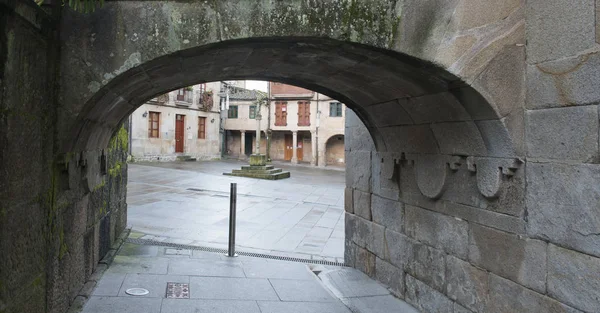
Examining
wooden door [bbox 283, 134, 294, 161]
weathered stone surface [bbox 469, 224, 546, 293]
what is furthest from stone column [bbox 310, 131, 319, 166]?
weathered stone surface [bbox 469, 224, 546, 293]

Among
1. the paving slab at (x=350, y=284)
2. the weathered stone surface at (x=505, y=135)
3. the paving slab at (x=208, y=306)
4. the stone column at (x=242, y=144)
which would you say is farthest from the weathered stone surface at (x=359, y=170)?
the stone column at (x=242, y=144)

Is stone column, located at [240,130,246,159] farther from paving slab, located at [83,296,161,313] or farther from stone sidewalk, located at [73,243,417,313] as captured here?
paving slab, located at [83,296,161,313]

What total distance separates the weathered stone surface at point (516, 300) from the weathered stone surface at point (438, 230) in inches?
14.3

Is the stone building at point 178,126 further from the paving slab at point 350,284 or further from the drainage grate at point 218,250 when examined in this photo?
the paving slab at point 350,284

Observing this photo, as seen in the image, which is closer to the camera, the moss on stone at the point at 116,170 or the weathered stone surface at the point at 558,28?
the weathered stone surface at the point at 558,28

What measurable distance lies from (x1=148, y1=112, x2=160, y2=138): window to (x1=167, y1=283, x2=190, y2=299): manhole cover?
2203 centimetres

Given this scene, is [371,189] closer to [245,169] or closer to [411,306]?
[411,306]

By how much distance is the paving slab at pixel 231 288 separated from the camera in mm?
3857

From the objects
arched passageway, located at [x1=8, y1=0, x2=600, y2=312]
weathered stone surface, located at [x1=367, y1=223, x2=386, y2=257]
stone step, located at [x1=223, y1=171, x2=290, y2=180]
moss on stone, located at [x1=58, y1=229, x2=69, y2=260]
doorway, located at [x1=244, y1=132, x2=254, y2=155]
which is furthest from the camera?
doorway, located at [x1=244, y1=132, x2=254, y2=155]

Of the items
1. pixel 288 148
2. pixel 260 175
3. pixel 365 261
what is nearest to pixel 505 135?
pixel 365 261

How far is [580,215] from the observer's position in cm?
208

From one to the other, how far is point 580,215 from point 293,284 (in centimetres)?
292

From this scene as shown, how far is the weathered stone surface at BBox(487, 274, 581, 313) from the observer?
2.25 metres

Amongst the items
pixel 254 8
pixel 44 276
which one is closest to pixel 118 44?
pixel 254 8
